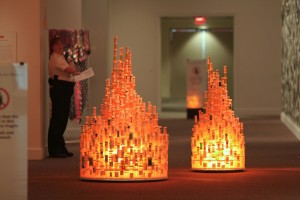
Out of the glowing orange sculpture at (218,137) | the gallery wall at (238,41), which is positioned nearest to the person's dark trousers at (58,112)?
the glowing orange sculpture at (218,137)

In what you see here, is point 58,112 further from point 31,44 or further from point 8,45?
point 8,45

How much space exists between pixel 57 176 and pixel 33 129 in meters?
2.47

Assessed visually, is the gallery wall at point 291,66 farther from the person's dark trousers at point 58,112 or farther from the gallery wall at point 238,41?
the person's dark trousers at point 58,112

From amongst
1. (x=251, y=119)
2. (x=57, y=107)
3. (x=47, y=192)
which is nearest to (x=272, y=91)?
(x=251, y=119)

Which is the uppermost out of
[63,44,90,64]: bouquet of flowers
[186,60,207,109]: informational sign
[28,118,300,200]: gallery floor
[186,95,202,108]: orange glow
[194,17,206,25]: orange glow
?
[194,17,206,25]: orange glow

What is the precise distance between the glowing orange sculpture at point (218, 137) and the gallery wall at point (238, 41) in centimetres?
1432

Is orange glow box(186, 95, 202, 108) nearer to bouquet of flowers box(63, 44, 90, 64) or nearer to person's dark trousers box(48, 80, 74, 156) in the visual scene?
bouquet of flowers box(63, 44, 90, 64)

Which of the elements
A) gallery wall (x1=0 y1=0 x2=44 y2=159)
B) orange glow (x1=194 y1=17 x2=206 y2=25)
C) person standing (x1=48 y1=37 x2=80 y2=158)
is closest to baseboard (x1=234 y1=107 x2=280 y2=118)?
orange glow (x1=194 y1=17 x2=206 y2=25)

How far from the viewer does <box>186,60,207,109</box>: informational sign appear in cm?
2358

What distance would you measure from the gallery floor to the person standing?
262mm

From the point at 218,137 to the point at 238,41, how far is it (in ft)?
48.7

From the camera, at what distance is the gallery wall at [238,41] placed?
25.6m

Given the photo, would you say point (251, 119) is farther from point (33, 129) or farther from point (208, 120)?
point (208, 120)

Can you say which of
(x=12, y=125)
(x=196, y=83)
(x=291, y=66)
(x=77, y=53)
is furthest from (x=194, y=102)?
(x=12, y=125)
